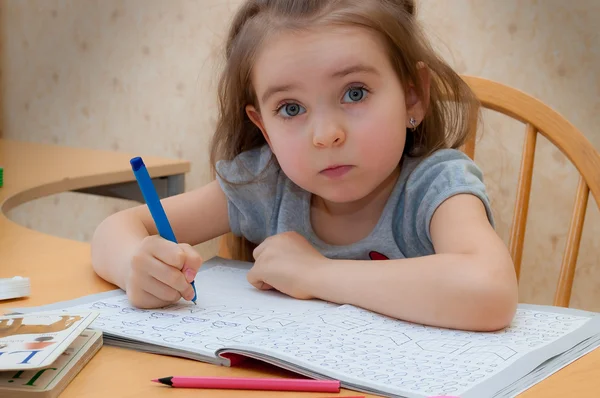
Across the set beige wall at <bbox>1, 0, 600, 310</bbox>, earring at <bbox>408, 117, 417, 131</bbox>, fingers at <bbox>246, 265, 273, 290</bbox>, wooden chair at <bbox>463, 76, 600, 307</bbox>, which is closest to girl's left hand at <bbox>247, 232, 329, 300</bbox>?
fingers at <bbox>246, 265, 273, 290</bbox>

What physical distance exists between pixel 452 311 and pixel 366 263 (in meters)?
0.13

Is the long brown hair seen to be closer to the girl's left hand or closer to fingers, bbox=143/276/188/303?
the girl's left hand

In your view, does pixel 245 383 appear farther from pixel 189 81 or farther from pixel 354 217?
pixel 189 81

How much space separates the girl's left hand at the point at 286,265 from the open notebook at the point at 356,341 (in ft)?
0.05

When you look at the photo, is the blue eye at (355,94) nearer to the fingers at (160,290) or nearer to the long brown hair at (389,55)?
the long brown hair at (389,55)

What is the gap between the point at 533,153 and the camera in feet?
3.76

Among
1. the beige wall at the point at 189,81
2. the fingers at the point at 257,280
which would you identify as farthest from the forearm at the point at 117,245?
the beige wall at the point at 189,81

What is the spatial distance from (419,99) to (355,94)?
16 centimetres

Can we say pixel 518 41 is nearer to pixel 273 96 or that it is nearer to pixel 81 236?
pixel 273 96

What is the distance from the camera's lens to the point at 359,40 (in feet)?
2.89

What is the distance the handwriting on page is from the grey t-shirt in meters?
0.23

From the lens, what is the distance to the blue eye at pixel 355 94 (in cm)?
86

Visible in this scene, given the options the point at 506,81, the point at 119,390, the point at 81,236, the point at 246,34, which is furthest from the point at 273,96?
the point at 81,236

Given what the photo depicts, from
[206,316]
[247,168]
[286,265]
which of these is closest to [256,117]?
[247,168]
